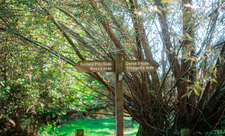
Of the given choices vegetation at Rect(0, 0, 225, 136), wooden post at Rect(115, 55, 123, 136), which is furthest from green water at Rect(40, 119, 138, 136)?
wooden post at Rect(115, 55, 123, 136)

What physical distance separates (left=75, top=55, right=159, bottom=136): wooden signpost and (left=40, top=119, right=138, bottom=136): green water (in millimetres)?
3983

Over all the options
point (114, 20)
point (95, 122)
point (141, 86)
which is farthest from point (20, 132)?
point (114, 20)

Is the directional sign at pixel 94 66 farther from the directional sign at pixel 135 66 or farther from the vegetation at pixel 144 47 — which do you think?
the vegetation at pixel 144 47

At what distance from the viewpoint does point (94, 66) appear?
112 inches

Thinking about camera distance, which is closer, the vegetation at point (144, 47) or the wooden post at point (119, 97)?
the wooden post at point (119, 97)

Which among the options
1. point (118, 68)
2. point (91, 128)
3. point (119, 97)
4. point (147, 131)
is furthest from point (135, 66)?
point (91, 128)

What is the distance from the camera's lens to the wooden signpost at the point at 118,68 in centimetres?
283

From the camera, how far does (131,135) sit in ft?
22.6

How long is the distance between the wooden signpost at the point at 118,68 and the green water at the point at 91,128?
3.98 m

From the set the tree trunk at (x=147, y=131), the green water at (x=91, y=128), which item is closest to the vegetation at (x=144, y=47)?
the tree trunk at (x=147, y=131)

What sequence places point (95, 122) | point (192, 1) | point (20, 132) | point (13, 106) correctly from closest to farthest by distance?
point (192, 1), point (13, 106), point (20, 132), point (95, 122)

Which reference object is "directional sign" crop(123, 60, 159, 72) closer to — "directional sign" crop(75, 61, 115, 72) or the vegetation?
"directional sign" crop(75, 61, 115, 72)

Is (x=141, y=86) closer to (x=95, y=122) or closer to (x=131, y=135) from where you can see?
(x=131, y=135)

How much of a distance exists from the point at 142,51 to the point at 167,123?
152cm
